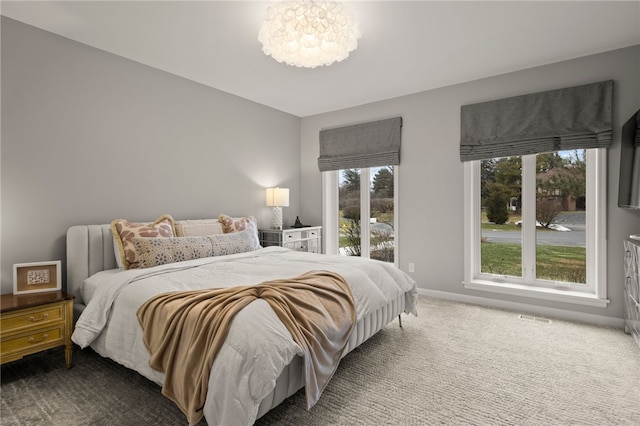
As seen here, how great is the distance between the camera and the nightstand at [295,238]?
14.4 feet

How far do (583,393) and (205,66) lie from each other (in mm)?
4099

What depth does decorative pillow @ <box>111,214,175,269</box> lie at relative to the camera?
268 centimetres

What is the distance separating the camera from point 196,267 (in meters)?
2.63

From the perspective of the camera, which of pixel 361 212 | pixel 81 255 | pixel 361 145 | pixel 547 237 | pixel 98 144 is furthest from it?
pixel 361 212

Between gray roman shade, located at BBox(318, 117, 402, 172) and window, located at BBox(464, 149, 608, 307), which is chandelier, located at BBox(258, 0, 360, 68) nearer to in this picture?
gray roman shade, located at BBox(318, 117, 402, 172)

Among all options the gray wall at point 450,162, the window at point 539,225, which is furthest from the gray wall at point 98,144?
the window at point 539,225

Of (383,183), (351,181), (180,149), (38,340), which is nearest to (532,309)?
(383,183)

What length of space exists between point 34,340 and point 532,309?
441cm

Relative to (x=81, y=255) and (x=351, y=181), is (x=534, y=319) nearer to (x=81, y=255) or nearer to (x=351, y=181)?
(x=351, y=181)

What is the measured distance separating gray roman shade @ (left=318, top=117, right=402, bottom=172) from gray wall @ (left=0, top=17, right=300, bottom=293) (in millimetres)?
1265

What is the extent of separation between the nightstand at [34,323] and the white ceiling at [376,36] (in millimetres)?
2121

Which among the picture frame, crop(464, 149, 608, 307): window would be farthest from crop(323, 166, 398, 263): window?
the picture frame

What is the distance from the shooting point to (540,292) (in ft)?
11.3

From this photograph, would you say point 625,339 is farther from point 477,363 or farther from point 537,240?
point 477,363
